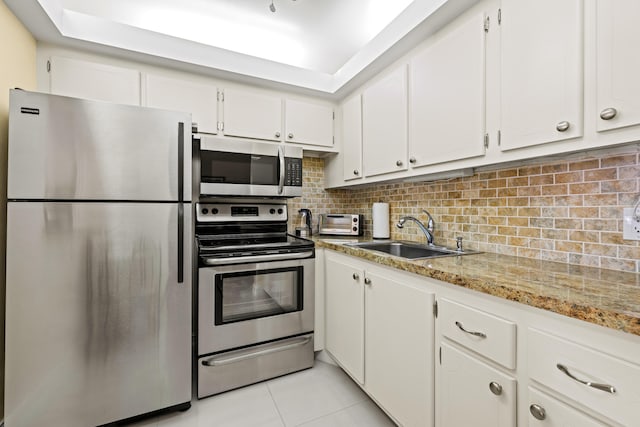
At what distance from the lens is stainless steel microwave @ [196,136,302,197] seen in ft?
6.64

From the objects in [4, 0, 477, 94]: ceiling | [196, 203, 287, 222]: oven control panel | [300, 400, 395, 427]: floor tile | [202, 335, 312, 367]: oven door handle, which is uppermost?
[4, 0, 477, 94]: ceiling

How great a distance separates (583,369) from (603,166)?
0.88m

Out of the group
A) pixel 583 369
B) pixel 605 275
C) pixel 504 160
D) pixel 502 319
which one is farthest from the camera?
pixel 504 160

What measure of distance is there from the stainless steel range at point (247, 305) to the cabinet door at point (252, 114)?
617mm

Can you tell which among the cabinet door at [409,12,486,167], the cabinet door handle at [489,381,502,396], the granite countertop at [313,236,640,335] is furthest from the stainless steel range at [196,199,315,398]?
the cabinet door handle at [489,381,502,396]

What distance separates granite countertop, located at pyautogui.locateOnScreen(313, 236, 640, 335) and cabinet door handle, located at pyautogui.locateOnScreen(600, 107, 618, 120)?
54cm

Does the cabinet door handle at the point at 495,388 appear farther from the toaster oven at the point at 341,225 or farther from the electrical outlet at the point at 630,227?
the toaster oven at the point at 341,225

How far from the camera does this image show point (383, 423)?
1538mm

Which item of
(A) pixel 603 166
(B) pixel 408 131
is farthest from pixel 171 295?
(A) pixel 603 166

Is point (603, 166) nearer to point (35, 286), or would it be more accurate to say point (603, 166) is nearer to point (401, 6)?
point (401, 6)

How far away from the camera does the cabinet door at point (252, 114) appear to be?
218 centimetres

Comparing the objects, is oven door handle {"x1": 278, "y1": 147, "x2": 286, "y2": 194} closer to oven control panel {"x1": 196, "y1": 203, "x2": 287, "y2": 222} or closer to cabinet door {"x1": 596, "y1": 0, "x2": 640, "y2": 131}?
oven control panel {"x1": 196, "y1": 203, "x2": 287, "y2": 222}

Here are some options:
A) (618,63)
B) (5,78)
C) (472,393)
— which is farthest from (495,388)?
(5,78)

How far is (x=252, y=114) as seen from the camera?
7.39ft
